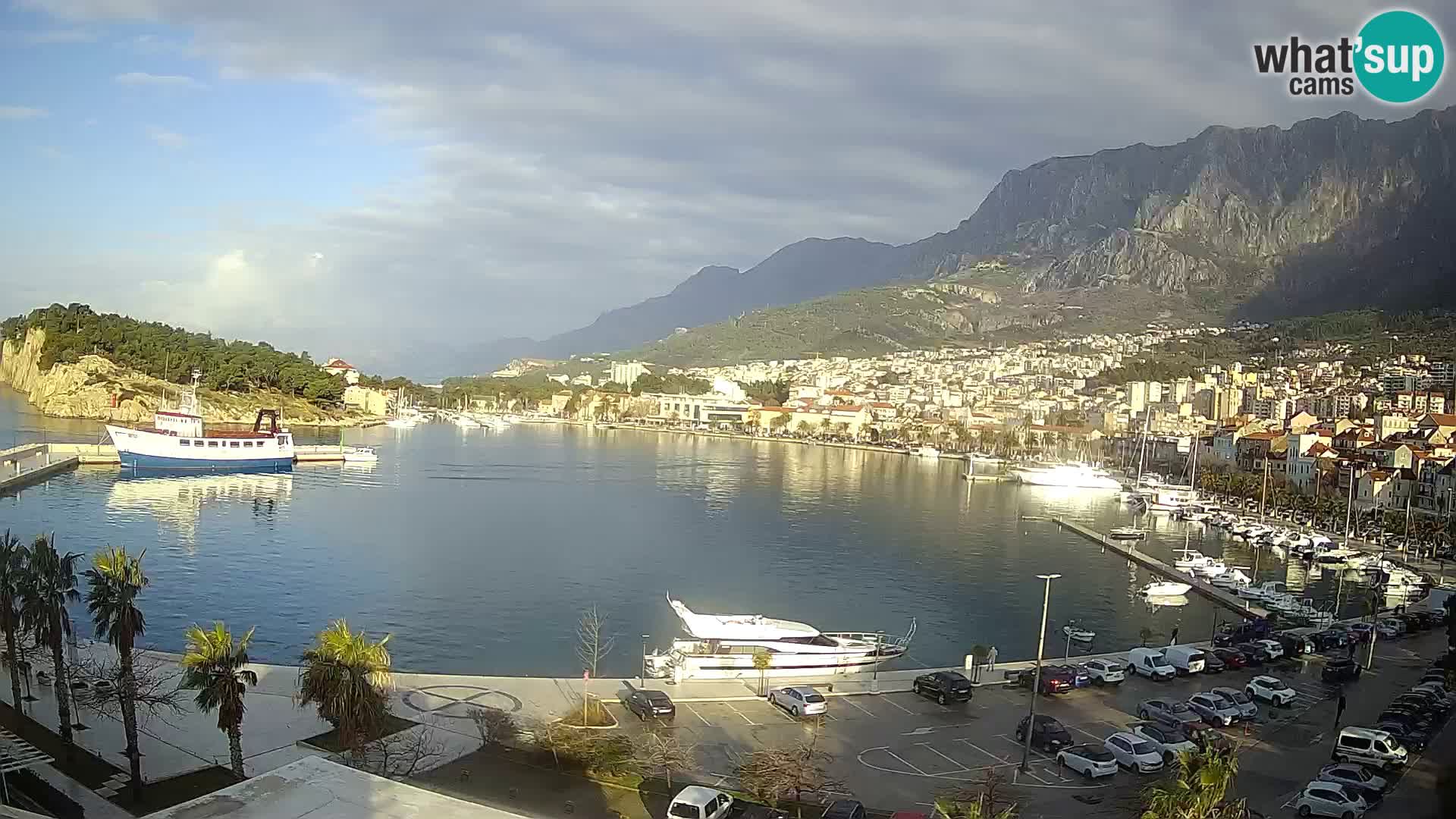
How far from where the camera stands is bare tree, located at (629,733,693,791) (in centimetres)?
1130

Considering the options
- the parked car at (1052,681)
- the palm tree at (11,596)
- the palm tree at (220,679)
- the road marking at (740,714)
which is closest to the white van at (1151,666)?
the parked car at (1052,681)

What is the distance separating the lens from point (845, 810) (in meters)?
10.2

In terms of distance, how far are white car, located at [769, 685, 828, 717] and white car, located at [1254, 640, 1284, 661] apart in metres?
8.98

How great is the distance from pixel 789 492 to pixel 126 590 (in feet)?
132

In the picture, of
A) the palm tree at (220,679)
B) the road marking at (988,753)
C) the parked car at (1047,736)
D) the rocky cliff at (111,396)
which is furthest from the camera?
the rocky cliff at (111,396)

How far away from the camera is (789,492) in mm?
50219

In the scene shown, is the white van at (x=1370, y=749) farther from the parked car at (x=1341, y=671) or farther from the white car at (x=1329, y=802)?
the parked car at (x=1341, y=671)

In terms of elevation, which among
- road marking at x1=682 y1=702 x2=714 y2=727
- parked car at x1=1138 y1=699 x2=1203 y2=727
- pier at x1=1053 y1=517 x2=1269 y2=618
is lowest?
pier at x1=1053 y1=517 x2=1269 y2=618

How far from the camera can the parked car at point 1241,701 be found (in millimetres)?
14211

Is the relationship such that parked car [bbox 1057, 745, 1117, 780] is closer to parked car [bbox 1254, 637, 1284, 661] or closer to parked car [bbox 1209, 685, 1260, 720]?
parked car [bbox 1209, 685, 1260, 720]

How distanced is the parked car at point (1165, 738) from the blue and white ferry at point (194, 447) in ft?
146

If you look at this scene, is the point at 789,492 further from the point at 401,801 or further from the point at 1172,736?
the point at 401,801

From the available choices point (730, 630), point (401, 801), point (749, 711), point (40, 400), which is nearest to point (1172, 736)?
point (749, 711)

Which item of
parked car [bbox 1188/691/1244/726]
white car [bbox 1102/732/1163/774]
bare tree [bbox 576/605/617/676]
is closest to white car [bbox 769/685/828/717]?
white car [bbox 1102/732/1163/774]
